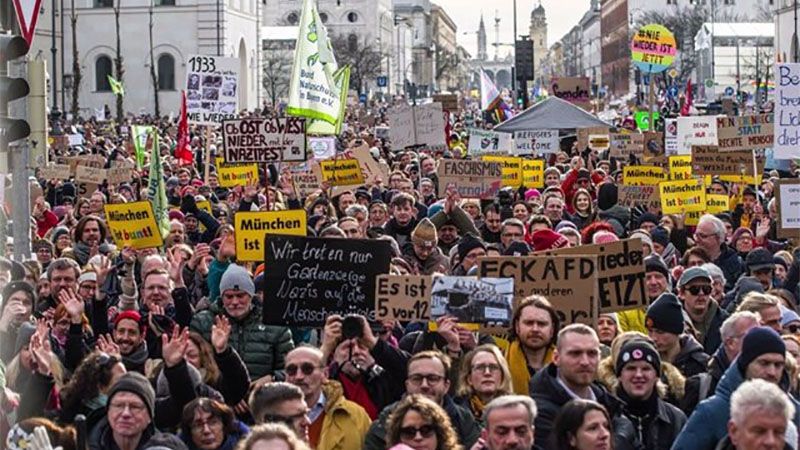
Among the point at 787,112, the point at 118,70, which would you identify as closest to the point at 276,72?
the point at 118,70

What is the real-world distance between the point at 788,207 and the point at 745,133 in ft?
18.3

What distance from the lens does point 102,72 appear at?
78.4 m

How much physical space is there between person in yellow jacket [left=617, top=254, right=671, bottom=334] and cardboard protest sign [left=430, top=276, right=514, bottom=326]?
1474 millimetres

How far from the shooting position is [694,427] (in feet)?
24.0

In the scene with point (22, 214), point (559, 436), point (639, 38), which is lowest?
point (559, 436)

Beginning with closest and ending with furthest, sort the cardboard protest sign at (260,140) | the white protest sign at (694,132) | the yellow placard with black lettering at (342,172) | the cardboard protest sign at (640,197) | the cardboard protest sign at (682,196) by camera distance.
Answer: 1. the cardboard protest sign at (260,140)
2. the cardboard protest sign at (682,196)
3. the cardboard protest sign at (640,197)
4. the yellow placard with black lettering at (342,172)
5. the white protest sign at (694,132)

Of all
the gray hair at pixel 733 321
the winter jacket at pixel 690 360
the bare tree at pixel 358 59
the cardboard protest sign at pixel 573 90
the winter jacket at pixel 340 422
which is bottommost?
the winter jacket at pixel 340 422

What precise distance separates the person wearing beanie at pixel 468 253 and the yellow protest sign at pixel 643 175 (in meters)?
8.08

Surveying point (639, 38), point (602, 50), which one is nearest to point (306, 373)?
point (639, 38)

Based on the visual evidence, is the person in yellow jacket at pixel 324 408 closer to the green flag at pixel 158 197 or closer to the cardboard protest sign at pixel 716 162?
the green flag at pixel 158 197

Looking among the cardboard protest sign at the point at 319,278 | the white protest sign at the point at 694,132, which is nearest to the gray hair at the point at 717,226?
the cardboard protest sign at the point at 319,278

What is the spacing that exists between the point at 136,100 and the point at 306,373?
236ft

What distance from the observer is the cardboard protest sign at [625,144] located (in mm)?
28312

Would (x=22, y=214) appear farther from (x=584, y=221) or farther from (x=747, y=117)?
(x=747, y=117)
